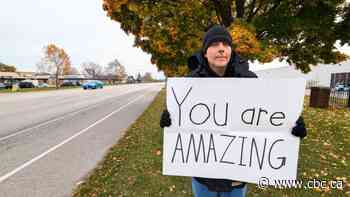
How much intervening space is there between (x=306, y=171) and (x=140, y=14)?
616 cm

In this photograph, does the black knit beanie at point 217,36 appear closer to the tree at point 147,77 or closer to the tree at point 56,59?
the tree at point 56,59

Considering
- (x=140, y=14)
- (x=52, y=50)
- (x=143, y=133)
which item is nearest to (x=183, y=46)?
(x=140, y=14)

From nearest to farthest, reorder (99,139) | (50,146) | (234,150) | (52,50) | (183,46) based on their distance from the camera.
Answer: (234,150)
(50,146)
(99,139)
(183,46)
(52,50)

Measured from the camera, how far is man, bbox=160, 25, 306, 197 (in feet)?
4.83

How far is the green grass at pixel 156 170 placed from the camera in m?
2.79

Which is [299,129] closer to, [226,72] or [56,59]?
[226,72]

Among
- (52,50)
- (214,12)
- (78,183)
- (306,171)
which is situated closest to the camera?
(78,183)

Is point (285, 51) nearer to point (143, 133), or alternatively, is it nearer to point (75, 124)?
point (143, 133)

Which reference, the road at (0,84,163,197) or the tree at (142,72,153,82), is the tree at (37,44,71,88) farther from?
the tree at (142,72,153,82)

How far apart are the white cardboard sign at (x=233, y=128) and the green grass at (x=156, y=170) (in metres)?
1.42

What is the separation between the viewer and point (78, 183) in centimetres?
312

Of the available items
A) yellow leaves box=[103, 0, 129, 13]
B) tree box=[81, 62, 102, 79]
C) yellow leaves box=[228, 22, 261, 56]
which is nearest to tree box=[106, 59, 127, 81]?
tree box=[81, 62, 102, 79]

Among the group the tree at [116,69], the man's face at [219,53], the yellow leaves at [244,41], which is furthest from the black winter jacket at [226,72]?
the tree at [116,69]

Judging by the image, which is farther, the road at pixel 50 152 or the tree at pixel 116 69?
the tree at pixel 116 69
